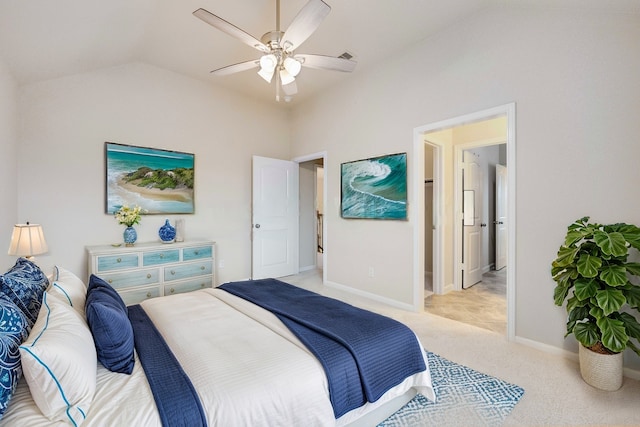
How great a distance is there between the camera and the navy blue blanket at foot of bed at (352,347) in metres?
1.36

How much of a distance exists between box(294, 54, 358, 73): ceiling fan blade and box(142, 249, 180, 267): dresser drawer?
2547 mm

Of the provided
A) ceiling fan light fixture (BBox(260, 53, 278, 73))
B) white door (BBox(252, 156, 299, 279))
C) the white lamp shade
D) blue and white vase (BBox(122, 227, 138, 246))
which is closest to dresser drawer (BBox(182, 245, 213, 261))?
blue and white vase (BBox(122, 227, 138, 246))

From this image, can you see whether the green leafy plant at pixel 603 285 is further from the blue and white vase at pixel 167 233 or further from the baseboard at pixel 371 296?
the blue and white vase at pixel 167 233

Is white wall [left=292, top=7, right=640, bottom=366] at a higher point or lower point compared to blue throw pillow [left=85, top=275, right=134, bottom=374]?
higher

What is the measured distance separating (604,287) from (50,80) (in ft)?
16.8

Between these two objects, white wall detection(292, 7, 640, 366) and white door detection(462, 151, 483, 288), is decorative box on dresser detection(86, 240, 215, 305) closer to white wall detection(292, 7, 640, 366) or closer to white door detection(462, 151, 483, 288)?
→ white wall detection(292, 7, 640, 366)

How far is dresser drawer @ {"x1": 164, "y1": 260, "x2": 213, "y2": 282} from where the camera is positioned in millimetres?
3469

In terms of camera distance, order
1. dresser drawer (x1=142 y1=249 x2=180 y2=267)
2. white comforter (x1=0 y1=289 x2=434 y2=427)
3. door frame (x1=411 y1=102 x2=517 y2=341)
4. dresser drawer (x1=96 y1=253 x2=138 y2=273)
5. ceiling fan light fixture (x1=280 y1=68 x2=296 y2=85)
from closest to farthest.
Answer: white comforter (x1=0 y1=289 x2=434 y2=427) → ceiling fan light fixture (x1=280 y1=68 x2=296 y2=85) → door frame (x1=411 y1=102 x2=517 y2=341) → dresser drawer (x1=96 y1=253 x2=138 y2=273) → dresser drawer (x1=142 y1=249 x2=180 y2=267)

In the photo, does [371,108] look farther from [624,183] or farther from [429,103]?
[624,183]

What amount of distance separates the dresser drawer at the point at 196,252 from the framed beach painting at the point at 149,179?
62cm

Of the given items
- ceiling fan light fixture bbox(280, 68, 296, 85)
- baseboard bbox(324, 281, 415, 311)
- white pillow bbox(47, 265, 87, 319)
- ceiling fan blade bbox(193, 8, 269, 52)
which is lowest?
baseboard bbox(324, 281, 415, 311)

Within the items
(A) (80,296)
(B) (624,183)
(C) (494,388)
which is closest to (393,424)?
(C) (494,388)

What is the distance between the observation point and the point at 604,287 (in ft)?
6.29

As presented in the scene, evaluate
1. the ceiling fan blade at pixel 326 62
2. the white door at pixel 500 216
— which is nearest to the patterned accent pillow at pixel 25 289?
the ceiling fan blade at pixel 326 62
